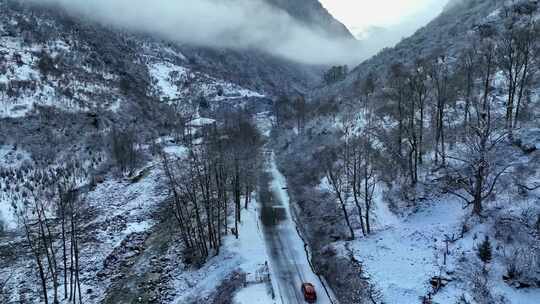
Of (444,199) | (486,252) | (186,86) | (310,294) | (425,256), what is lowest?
(310,294)

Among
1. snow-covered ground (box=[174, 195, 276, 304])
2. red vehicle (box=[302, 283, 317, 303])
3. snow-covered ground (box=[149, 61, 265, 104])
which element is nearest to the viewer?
red vehicle (box=[302, 283, 317, 303])

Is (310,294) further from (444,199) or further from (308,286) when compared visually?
(444,199)

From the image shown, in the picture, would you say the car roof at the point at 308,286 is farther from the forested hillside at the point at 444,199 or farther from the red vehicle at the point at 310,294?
the forested hillside at the point at 444,199

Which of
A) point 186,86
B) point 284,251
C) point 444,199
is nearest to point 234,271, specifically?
point 284,251

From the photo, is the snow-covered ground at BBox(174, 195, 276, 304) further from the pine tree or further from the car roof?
the pine tree

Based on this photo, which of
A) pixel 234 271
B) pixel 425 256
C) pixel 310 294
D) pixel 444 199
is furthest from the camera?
pixel 444 199

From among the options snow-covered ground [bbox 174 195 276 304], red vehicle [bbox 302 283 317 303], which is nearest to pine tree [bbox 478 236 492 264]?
red vehicle [bbox 302 283 317 303]

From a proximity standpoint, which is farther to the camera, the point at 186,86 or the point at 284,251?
the point at 186,86

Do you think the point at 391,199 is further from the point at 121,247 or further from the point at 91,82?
the point at 91,82

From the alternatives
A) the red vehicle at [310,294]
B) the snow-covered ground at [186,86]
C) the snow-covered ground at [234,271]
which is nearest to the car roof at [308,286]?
the red vehicle at [310,294]
